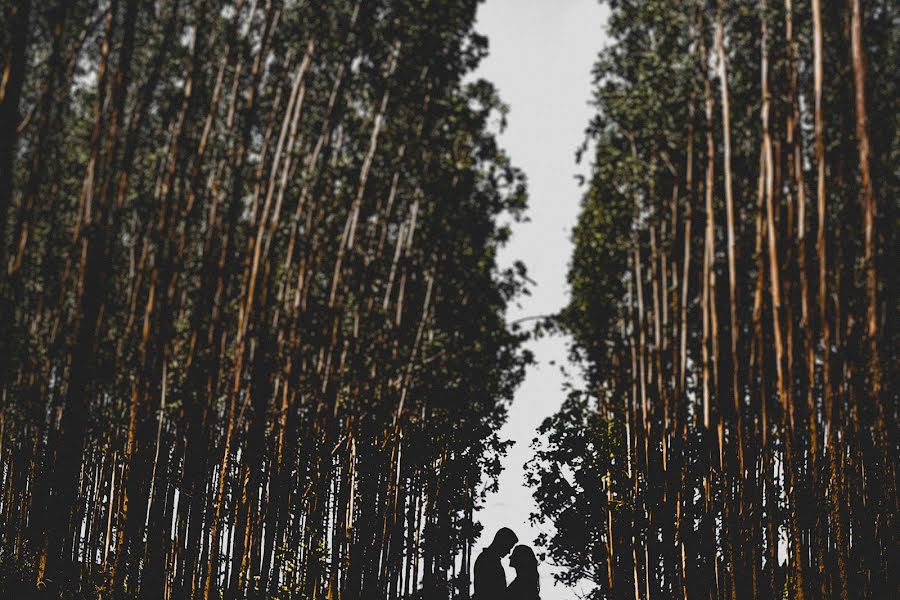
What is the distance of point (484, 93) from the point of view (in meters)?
12.1

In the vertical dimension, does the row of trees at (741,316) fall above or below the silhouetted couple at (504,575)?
above

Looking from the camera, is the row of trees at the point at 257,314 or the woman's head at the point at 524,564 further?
the row of trees at the point at 257,314

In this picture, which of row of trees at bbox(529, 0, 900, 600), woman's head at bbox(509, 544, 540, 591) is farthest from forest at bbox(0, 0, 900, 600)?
woman's head at bbox(509, 544, 540, 591)

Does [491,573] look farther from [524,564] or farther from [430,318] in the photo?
[430,318]

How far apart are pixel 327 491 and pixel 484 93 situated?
712 centimetres

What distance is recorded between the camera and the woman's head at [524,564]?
201 inches

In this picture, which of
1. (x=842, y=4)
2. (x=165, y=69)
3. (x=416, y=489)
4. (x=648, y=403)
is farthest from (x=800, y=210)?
(x=165, y=69)

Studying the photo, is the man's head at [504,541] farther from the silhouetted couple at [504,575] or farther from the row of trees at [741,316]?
the row of trees at [741,316]

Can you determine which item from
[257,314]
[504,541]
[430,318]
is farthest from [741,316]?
[430,318]

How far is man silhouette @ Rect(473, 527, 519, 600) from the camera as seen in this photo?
514cm

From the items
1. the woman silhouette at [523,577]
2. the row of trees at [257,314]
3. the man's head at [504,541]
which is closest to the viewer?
the woman silhouette at [523,577]

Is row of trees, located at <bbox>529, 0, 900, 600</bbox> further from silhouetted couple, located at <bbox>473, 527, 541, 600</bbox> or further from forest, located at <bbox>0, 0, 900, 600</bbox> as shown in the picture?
silhouetted couple, located at <bbox>473, 527, 541, 600</bbox>

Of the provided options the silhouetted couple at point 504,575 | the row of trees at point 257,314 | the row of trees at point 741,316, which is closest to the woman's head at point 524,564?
the silhouetted couple at point 504,575

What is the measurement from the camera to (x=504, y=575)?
5199 millimetres
